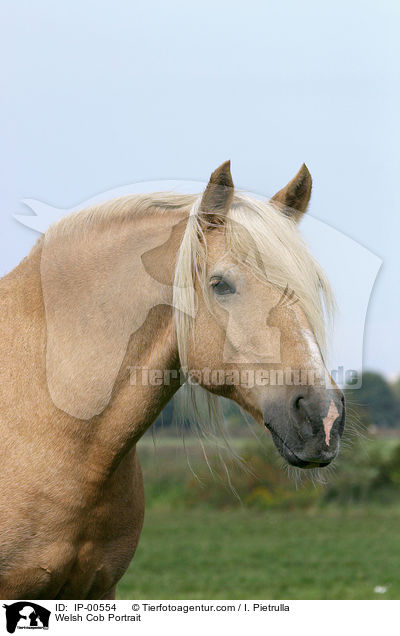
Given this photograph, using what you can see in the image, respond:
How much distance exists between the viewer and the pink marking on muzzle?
2846 mm

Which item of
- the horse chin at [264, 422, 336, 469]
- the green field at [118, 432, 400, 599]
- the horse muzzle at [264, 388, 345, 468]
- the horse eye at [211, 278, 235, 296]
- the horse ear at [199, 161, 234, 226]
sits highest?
the horse ear at [199, 161, 234, 226]

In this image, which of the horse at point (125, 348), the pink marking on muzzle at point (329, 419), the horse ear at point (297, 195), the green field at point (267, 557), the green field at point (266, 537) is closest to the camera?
the pink marking on muzzle at point (329, 419)

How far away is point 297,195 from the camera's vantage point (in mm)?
3510

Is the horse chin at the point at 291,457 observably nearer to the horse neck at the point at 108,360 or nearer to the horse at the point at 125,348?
the horse at the point at 125,348

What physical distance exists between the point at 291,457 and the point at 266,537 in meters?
13.9

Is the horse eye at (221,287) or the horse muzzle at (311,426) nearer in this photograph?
the horse muzzle at (311,426)

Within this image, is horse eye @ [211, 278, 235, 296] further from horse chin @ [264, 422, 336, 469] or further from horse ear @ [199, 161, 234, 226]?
horse chin @ [264, 422, 336, 469]

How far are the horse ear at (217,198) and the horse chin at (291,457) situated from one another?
42.1 inches

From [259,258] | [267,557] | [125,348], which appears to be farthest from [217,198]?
[267,557]

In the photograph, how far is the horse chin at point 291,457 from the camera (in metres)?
2.92

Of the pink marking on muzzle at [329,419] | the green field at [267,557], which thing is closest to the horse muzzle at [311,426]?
the pink marking on muzzle at [329,419]

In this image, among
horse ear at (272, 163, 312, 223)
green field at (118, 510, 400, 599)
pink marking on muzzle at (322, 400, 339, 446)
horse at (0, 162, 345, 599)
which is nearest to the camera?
pink marking on muzzle at (322, 400, 339, 446)

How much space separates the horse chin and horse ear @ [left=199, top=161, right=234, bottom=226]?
1.07m
